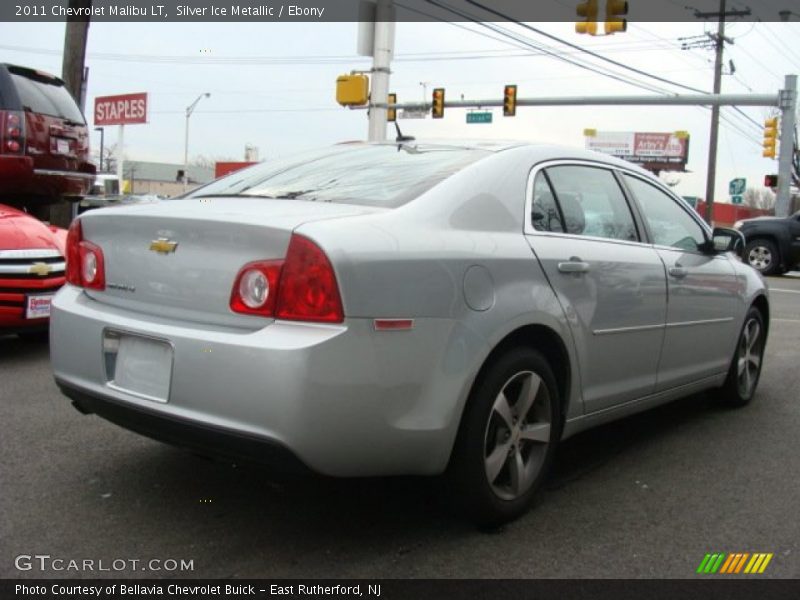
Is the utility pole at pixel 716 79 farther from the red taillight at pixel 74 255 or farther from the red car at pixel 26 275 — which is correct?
the red taillight at pixel 74 255

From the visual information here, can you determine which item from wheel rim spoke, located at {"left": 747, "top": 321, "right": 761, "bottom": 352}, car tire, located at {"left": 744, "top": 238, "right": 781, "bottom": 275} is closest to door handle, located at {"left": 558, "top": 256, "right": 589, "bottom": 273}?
wheel rim spoke, located at {"left": 747, "top": 321, "right": 761, "bottom": 352}

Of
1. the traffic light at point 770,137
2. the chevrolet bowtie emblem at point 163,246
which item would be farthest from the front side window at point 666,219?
the traffic light at point 770,137

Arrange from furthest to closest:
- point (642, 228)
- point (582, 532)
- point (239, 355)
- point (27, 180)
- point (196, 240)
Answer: point (27, 180) < point (642, 228) < point (582, 532) < point (196, 240) < point (239, 355)

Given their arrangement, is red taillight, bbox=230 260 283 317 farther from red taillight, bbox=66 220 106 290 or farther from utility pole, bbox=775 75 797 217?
utility pole, bbox=775 75 797 217

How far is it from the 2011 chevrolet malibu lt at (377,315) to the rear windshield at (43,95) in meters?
5.06

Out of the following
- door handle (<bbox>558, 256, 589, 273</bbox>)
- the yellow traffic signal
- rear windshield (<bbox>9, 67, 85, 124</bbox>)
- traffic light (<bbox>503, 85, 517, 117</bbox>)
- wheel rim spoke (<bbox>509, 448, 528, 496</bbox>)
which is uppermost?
traffic light (<bbox>503, 85, 517, 117</bbox>)

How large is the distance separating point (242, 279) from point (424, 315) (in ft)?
2.06

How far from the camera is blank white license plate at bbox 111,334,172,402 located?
8.91 feet

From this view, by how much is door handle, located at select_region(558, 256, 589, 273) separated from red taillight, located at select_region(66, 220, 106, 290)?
1873 mm

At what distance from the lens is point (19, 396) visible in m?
4.78

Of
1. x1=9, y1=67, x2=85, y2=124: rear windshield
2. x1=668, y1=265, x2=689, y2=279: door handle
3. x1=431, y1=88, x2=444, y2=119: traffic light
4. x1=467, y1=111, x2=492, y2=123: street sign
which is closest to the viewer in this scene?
x1=668, y1=265, x2=689, y2=279: door handle
